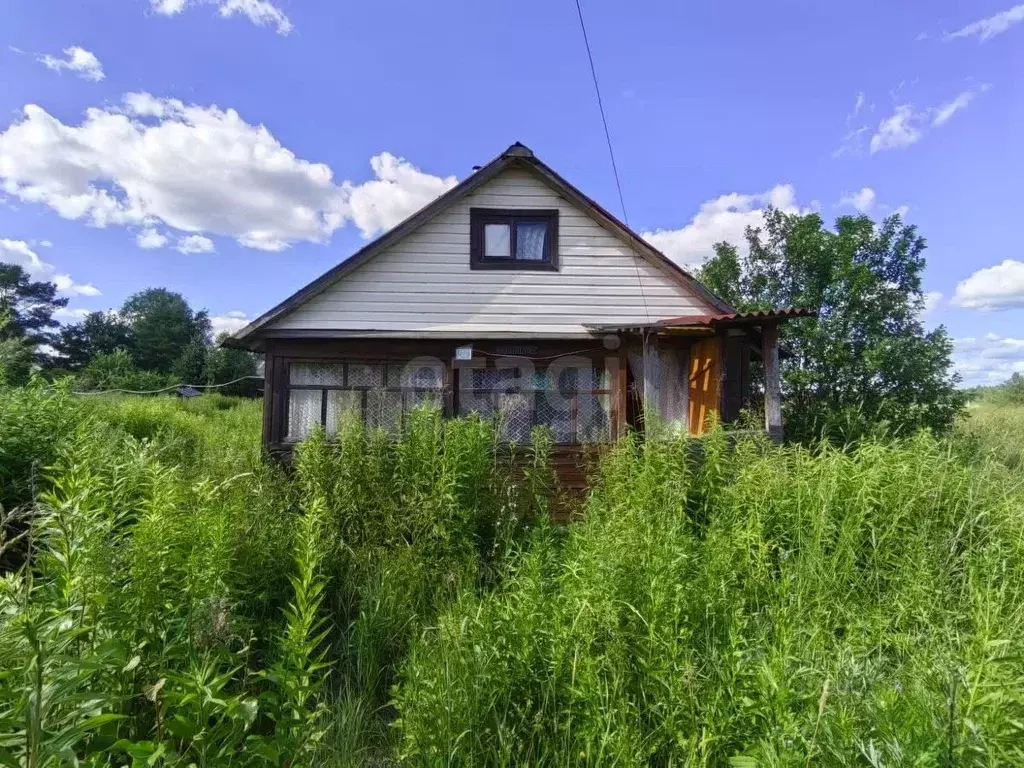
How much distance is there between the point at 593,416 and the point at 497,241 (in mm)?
3619

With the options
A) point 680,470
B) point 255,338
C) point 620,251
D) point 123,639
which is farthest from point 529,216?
point 123,639

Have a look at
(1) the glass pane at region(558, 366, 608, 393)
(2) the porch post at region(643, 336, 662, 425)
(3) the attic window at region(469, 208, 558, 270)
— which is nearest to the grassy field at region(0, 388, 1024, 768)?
(2) the porch post at region(643, 336, 662, 425)

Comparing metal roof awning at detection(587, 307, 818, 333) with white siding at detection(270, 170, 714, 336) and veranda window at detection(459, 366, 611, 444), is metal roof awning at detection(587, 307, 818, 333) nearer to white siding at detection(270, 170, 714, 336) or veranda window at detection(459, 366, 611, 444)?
white siding at detection(270, 170, 714, 336)

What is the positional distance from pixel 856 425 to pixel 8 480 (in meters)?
12.4

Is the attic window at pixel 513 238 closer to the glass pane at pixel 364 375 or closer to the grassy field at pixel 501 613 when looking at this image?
the glass pane at pixel 364 375

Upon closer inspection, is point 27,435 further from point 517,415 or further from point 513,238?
point 513,238

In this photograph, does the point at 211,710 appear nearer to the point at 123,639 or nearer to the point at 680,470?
the point at 123,639

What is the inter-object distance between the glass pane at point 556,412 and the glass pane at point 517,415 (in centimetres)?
18

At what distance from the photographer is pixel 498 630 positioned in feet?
9.62

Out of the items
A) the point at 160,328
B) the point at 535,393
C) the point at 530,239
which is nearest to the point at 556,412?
the point at 535,393

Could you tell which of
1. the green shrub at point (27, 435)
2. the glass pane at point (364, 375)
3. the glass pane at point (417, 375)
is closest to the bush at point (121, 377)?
the glass pane at point (364, 375)

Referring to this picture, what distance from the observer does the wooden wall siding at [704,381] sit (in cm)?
865

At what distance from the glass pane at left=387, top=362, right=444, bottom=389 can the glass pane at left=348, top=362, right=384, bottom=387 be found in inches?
6.0

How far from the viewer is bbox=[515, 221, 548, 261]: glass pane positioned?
9430 mm
